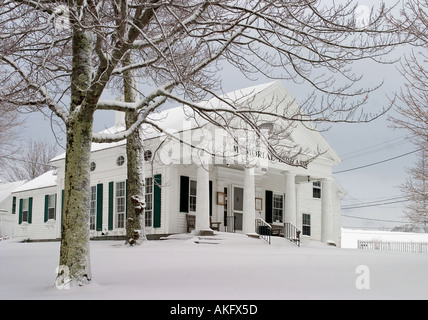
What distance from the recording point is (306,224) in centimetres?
2538

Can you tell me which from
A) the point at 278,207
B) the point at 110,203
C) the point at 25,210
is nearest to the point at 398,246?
the point at 278,207

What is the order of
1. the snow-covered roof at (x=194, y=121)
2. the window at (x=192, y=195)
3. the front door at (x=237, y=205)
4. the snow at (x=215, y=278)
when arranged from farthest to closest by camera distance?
the front door at (x=237, y=205) < the window at (x=192, y=195) < the snow-covered roof at (x=194, y=121) < the snow at (x=215, y=278)

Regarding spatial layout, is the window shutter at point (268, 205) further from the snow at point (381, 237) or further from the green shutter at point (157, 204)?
the snow at point (381, 237)

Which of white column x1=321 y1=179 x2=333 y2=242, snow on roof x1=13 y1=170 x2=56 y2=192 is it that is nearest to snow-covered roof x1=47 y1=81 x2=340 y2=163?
white column x1=321 y1=179 x2=333 y2=242

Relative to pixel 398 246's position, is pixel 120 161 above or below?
above

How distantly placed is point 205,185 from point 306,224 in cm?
947

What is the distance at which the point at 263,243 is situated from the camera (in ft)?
56.4

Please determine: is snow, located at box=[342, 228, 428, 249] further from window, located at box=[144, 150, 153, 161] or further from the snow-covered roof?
window, located at box=[144, 150, 153, 161]

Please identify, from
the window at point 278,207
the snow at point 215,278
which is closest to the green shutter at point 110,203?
the window at point 278,207

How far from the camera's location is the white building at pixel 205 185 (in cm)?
1775

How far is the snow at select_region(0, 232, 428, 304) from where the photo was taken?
6918 millimetres

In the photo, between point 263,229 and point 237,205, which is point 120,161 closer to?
point 237,205

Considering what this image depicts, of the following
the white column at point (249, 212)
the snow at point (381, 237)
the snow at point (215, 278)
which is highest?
the white column at point (249, 212)
